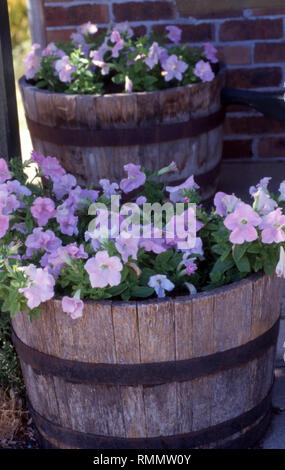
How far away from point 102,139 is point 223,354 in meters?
1.13

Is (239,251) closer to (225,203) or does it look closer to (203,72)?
(225,203)

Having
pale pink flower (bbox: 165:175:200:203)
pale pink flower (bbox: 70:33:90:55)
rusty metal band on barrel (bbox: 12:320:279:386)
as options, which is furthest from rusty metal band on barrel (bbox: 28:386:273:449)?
pale pink flower (bbox: 70:33:90:55)

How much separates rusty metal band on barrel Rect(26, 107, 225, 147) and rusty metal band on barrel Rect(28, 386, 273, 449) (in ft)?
3.46

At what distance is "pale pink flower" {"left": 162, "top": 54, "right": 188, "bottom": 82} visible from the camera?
106 inches

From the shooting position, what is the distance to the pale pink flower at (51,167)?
201 cm

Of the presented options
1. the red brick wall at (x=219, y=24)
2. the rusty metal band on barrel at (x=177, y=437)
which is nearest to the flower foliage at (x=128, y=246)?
the rusty metal band on barrel at (x=177, y=437)

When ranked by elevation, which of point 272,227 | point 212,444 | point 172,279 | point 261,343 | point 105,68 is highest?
point 105,68

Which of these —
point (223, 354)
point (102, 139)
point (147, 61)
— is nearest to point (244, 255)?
point (223, 354)

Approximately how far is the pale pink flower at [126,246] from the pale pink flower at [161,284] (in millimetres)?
82

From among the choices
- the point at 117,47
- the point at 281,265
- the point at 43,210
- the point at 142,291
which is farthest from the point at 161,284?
the point at 117,47

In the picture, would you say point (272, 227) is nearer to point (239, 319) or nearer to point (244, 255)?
point (244, 255)

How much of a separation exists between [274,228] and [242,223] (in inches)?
3.0

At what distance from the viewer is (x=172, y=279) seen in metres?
1.74

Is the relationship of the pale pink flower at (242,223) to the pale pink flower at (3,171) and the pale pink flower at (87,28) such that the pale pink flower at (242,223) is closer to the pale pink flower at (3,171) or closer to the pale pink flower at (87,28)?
the pale pink flower at (3,171)
